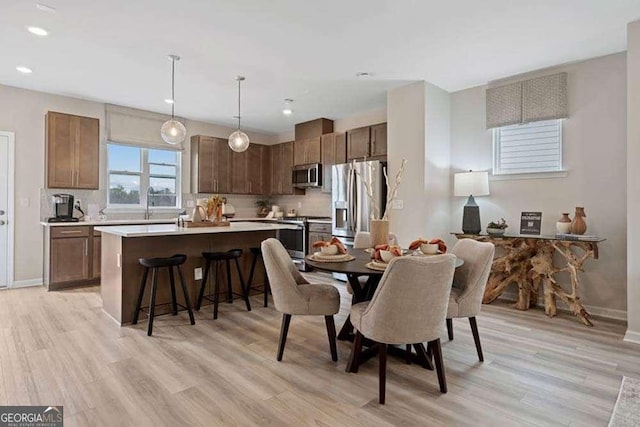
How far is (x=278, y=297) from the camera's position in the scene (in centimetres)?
263

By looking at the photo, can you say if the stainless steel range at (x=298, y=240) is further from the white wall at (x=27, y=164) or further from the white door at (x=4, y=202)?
the white door at (x=4, y=202)

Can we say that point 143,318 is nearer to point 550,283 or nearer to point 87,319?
point 87,319

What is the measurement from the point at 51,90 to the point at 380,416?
19.1ft

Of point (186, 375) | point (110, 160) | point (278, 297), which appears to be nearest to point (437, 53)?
point (278, 297)

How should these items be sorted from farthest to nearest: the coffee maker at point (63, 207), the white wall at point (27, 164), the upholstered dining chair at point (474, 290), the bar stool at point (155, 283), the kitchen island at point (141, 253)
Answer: the coffee maker at point (63, 207) < the white wall at point (27, 164) < the kitchen island at point (141, 253) < the bar stool at point (155, 283) < the upholstered dining chair at point (474, 290)

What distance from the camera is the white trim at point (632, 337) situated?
2.99 m

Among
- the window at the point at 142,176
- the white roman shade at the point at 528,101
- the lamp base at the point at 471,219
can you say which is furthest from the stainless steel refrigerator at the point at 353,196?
the window at the point at 142,176

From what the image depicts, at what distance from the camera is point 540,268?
12.3ft

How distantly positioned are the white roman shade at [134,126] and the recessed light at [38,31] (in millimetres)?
2348

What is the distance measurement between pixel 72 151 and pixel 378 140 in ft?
14.7

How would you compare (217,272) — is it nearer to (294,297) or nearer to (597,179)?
(294,297)

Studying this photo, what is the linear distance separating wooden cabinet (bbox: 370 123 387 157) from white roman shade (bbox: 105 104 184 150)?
3611mm

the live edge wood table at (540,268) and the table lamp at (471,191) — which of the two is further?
the table lamp at (471,191)

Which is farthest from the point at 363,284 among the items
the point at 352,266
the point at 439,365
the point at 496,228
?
the point at 496,228
